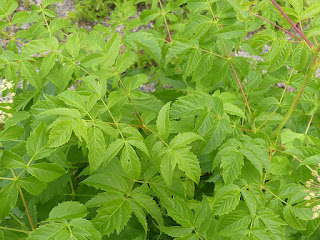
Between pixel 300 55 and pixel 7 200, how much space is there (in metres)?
1.52

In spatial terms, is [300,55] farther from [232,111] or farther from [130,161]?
[130,161]

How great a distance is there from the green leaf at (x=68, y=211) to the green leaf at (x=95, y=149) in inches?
9.4

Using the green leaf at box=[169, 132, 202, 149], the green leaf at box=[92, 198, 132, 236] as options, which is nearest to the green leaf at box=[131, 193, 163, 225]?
the green leaf at box=[92, 198, 132, 236]

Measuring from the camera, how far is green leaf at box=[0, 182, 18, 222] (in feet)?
4.44

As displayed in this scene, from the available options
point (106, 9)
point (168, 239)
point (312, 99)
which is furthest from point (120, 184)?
point (106, 9)

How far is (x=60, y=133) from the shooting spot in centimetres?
128

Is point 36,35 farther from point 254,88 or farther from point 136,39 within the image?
point 254,88

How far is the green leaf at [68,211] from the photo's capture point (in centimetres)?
135

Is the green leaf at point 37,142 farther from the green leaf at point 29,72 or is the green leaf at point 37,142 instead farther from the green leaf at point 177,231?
the green leaf at point 177,231

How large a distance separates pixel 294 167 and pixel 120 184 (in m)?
0.94

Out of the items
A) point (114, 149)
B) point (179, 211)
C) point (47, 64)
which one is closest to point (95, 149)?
point (114, 149)

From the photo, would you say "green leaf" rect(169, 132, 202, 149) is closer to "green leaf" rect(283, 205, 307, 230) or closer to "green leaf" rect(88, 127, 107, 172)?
"green leaf" rect(88, 127, 107, 172)

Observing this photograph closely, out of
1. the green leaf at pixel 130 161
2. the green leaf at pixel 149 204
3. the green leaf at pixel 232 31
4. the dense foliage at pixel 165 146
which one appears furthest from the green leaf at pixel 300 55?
the green leaf at pixel 149 204

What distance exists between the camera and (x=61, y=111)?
4.26 feet
